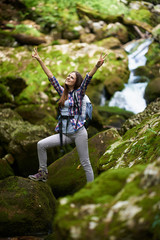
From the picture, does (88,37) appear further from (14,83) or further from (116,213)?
(116,213)

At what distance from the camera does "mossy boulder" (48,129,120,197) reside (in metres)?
5.25

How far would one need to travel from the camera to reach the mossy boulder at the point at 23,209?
4.07 m

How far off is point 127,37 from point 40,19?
576 cm

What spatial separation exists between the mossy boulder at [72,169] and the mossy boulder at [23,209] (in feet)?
3.16

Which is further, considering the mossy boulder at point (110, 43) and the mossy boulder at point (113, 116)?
the mossy boulder at point (110, 43)

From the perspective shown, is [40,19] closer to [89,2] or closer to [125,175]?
[89,2]

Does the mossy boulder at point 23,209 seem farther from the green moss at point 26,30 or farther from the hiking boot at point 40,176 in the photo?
the green moss at point 26,30

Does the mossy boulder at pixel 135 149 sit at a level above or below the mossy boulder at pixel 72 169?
above

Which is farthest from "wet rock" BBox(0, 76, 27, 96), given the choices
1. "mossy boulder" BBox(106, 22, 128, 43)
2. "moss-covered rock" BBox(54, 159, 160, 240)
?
"moss-covered rock" BBox(54, 159, 160, 240)

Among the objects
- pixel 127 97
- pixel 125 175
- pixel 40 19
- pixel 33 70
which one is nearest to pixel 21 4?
pixel 40 19

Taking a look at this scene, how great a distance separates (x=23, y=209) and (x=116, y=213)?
2.82 meters

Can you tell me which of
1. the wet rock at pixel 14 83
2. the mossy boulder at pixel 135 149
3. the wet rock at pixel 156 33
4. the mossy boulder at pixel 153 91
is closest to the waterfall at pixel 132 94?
the mossy boulder at pixel 153 91

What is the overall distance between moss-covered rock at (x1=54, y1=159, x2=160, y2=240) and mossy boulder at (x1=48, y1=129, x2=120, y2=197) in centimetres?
333

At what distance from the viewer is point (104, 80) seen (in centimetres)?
1250
